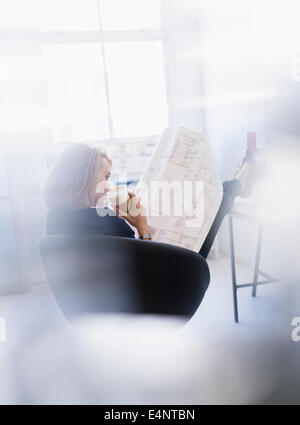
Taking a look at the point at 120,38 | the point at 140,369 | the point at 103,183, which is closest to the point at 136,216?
the point at 103,183

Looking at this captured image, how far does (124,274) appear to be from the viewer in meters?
0.95

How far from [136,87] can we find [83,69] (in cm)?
44

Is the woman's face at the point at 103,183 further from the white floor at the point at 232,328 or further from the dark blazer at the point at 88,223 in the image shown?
the white floor at the point at 232,328

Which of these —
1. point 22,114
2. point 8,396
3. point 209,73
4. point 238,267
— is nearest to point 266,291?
point 238,267

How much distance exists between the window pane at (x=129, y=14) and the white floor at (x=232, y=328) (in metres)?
2.02

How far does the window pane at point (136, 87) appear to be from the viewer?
3146 millimetres

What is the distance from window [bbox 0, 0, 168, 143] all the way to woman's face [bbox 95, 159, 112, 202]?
2.00m

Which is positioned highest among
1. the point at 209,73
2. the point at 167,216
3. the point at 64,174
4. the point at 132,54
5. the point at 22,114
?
the point at 132,54

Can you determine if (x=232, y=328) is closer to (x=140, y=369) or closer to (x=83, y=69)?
(x=140, y=369)

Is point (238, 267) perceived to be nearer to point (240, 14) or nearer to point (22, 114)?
point (240, 14)

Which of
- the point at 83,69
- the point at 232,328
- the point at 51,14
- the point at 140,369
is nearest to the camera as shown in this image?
the point at 140,369

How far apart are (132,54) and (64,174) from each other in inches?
95.6

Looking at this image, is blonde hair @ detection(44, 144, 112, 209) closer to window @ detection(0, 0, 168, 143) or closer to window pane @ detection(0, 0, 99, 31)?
window @ detection(0, 0, 168, 143)

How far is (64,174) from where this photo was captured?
1041 millimetres
